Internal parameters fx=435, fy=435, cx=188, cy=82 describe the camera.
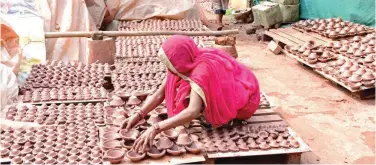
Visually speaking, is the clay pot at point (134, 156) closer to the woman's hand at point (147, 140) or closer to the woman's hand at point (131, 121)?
the woman's hand at point (147, 140)

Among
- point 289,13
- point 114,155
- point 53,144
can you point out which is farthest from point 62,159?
point 289,13

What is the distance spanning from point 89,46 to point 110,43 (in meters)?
0.28

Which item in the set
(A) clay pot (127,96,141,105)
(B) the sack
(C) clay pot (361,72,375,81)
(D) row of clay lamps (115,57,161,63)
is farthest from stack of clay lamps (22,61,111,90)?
(B) the sack

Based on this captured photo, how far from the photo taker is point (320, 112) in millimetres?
4832

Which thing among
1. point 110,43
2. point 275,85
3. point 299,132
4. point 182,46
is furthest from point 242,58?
point 182,46

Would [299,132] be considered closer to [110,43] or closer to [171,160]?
[171,160]

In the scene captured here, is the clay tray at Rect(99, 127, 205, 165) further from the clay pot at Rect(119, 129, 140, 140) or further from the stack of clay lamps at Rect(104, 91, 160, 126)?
the stack of clay lamps at Rect(104, 91, 160, 126)

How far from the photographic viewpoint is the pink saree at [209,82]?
315 centimetres

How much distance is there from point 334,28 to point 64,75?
4.45m

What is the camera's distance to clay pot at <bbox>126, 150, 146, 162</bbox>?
2.98 m

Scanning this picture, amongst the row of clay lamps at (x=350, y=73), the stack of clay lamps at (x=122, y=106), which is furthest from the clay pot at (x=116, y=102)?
the row of clay lamps at (x=350, y=73)

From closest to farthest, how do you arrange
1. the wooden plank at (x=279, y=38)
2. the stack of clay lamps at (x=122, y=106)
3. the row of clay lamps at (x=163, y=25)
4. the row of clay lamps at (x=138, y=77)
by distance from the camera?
the stack of clay lamps at (x=122, y=106) → the row of clay lamps at (x=138, y=77) → the wooden plank at (x=279, y=38) → the row of clay lamps at (x=163, y=25)

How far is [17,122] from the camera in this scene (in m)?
3.59

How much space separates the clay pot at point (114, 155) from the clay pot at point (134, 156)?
1.9 inches
